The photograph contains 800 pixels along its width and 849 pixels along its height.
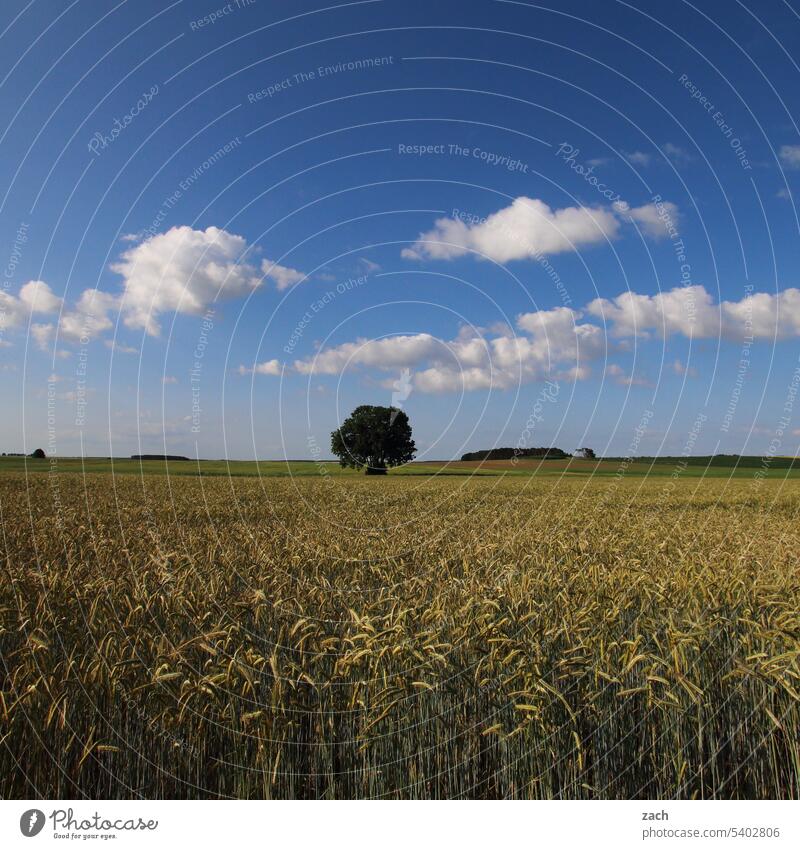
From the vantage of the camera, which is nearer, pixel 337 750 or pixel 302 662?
pixel 337 750

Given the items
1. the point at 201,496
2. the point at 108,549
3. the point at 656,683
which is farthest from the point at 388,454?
the point at 656,683

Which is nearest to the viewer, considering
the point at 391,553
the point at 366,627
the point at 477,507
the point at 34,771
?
the point at 34,771

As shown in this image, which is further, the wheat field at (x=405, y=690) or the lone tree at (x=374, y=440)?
the lone tree at (x=374, y=440)

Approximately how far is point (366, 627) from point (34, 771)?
301 cm

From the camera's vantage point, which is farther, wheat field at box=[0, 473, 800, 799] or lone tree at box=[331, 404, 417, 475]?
lone tree at box=[331, 404, 417, 475]

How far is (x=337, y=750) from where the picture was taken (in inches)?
205

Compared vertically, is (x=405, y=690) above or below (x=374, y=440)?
below

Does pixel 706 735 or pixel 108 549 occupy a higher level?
pixel 108 549

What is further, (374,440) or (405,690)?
(374,440)

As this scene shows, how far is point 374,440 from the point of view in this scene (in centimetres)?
9156

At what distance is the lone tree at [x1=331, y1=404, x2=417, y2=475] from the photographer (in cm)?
9188

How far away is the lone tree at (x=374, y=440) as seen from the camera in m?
91.9

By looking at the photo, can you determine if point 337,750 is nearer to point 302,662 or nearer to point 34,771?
point 302,662
